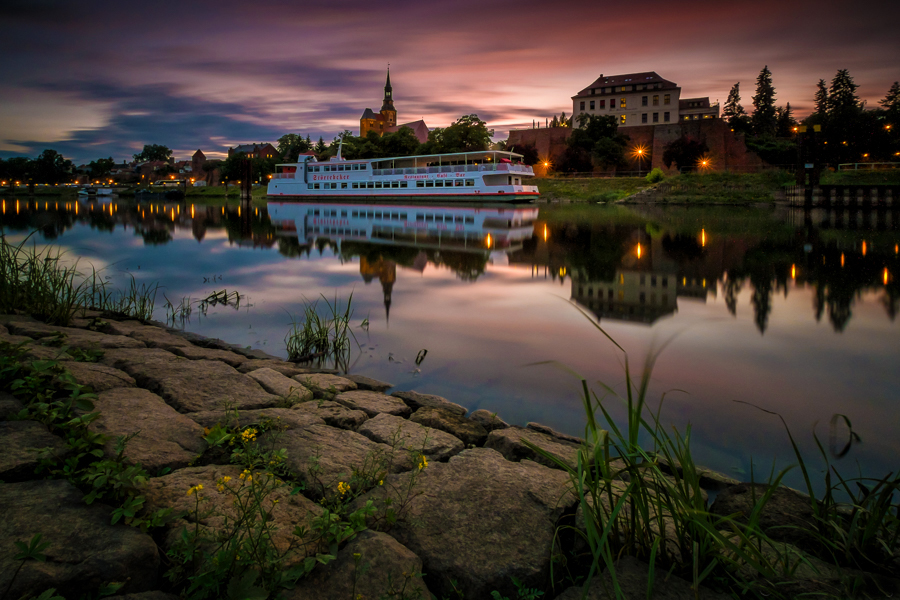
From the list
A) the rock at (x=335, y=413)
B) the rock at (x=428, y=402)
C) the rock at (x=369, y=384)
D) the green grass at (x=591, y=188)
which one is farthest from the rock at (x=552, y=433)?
the green grass at (x=591, y=188)

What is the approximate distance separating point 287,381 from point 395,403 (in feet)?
2.98

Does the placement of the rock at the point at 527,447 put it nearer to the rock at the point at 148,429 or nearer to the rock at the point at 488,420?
the rock at the point at 488,420

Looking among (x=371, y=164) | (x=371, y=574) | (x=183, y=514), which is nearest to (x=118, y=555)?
(x=183, y=514)

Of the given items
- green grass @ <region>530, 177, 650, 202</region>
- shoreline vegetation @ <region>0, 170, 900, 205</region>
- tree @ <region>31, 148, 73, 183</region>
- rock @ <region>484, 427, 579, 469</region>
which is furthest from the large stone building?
tree @ <region>31, 148, 73, 183</region>

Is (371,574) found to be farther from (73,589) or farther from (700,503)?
(700,503)

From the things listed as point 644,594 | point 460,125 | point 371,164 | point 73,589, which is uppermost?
point 460,125

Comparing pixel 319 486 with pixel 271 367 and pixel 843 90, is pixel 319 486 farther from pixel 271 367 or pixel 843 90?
pixel 843 90

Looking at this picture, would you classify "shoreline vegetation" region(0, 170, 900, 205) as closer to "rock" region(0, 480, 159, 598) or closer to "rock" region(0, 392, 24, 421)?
"rock" region(0, 392, 24, 421)

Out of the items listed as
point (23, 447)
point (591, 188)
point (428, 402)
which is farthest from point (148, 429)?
point (591, 188)

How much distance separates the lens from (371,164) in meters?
50.8

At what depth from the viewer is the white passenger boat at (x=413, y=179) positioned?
4294 centimetres

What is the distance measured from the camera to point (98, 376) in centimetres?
356

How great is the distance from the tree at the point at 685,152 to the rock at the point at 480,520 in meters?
66.8

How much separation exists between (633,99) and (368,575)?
290ft
